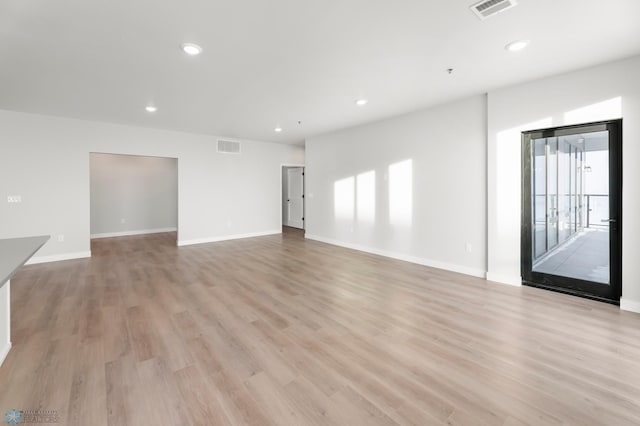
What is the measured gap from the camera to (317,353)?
229cm

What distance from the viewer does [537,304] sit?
10.8 feet

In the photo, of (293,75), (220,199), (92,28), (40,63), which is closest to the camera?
(92,28)

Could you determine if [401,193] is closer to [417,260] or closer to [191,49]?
[417,260]

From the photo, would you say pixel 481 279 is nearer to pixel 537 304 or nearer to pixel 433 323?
pixel 537 304

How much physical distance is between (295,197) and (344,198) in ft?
11.1

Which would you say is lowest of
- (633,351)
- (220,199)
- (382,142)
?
(633,351)

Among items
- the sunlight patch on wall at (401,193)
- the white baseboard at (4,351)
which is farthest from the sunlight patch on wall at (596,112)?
the white baseboard at (4,351)

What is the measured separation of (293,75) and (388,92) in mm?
1469

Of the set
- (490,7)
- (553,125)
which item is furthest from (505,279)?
(490,7)

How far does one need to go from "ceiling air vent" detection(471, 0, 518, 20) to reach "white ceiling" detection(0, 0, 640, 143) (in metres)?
0.08

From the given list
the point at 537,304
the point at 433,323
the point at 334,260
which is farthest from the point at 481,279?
the point at 334,260

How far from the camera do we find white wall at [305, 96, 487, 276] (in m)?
4.41

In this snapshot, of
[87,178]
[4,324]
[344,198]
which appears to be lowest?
[4,324]

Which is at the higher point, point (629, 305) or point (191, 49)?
point (191, 49)
